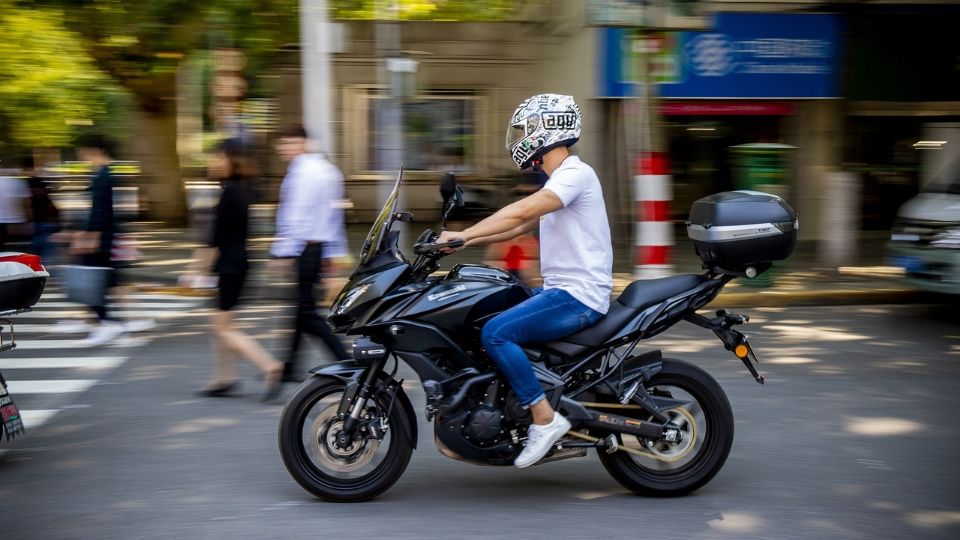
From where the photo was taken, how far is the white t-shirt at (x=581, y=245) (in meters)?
4.67

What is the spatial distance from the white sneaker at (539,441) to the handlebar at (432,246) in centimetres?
92

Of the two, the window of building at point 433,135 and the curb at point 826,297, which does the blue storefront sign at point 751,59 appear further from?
the curb at point 826,297

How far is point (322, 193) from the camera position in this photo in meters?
7.23

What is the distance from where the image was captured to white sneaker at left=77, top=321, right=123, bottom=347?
349 inches

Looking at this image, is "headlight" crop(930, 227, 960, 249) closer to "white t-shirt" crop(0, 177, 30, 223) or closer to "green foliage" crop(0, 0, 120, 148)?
"white t-shirt" crop(0, 177, 30, 223)

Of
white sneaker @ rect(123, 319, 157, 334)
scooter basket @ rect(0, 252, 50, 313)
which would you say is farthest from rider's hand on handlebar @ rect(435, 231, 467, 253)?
white sneaker @ rect(123, 319, 157, 334)

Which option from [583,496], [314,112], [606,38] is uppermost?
[606,38]

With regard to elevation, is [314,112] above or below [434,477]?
above

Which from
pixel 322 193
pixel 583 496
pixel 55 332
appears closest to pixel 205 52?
pixel 55 332

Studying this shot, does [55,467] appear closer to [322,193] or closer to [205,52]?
[322,193]

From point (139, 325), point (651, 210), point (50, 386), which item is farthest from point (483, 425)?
point (651, 210)

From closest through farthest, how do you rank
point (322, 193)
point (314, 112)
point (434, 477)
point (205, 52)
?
point (434, 477), point (322, 193), point (314, 112), point (205, 52)

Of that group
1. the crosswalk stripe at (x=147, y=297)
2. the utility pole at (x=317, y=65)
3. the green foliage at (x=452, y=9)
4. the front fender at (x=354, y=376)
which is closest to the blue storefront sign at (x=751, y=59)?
the green foliage at (x=452, y=9)

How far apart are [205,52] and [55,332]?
30.0ft
